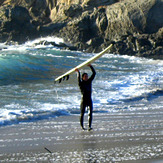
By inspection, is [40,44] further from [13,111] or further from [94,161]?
[94,161]

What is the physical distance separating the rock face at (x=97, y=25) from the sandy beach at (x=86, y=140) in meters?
22.7

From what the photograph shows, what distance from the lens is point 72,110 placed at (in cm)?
1009

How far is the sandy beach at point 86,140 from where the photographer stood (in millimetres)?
6023

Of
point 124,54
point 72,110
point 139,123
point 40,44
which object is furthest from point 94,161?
point 40,44

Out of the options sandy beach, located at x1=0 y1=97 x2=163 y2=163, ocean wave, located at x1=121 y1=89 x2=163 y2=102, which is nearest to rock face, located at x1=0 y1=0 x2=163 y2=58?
ocean wave, located at x1=121 y1=89 x2=163 y2=102

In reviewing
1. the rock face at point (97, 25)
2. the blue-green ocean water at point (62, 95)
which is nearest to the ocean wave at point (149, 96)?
the blue-green ocean water at point (62, 95)

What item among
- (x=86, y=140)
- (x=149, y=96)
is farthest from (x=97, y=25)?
(x=86, y=140)

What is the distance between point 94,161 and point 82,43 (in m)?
31.2

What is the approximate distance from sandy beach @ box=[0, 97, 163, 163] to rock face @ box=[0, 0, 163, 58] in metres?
22.7

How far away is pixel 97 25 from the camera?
38.4 metres

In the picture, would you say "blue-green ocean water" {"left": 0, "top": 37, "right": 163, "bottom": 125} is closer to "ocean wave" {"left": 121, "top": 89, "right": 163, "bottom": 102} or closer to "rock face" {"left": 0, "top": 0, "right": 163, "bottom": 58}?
"ocean wave" {"left": 121, "top": 89, "right": 163, "bottom": 102}

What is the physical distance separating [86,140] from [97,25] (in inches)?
1265

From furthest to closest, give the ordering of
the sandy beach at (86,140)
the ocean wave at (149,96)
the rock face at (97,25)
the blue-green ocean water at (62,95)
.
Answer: the rock face at (97,25), the ocean wave at (149,96), the blue-green ocean water at (62,95), the sandy beach at (86,140)

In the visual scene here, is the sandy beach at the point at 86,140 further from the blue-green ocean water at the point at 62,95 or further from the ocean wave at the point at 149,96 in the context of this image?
the ocean wave at the point at 149,96
